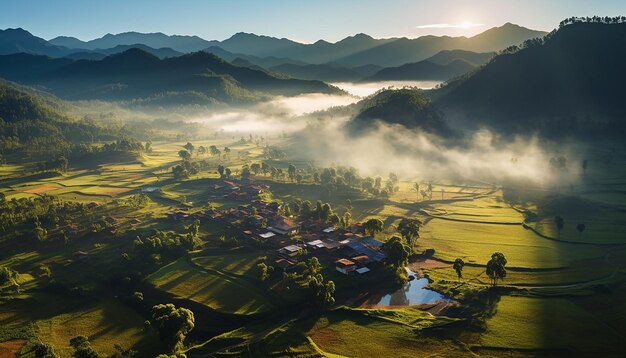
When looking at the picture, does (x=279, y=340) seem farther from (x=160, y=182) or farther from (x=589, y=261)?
(x=160, y=182)

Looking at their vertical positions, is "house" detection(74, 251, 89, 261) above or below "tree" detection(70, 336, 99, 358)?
above

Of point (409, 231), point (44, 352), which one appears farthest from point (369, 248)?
point (44, 352)

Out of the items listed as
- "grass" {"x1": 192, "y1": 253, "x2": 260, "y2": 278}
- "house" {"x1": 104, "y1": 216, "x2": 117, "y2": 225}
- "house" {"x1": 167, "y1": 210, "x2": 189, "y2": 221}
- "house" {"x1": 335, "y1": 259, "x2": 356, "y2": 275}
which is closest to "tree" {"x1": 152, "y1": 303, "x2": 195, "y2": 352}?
"grass" {"x1": 192, "y1": 253, "x2": 260, "y2": 278}

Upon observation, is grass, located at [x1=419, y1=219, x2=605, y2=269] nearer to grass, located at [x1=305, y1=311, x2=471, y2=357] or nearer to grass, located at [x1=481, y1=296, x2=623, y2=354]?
grass, located at [x1=481, y1=296, x2=623, y2=354]

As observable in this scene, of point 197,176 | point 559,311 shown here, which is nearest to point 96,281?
point 559,311

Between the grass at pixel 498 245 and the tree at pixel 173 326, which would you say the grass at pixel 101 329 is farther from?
the grass at pixel 498 245
